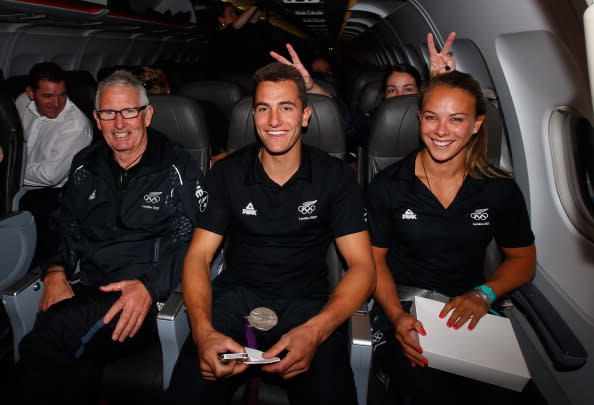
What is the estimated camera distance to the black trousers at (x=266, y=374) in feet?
4.97

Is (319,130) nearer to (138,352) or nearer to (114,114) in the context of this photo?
Result: (114,114)

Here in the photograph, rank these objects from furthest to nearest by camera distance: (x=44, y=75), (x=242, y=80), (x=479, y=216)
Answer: (x=242, y=80), (x=44, y=75), (x=479, y=216)

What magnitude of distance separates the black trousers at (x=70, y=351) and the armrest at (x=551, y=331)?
1769 mm

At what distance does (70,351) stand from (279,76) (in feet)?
5.15

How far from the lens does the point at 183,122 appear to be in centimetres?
254

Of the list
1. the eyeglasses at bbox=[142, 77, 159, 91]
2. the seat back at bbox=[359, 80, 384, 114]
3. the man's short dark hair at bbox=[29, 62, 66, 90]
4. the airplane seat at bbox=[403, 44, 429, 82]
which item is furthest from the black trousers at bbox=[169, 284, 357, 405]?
the airplane seat at bbox=[403, 44, 429, 82]

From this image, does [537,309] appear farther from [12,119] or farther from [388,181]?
[12,119]

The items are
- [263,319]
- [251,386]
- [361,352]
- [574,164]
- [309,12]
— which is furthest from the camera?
[309,12]

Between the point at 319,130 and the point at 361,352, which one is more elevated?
the point at 319,130

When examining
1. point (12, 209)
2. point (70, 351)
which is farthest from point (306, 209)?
point (12, 209)

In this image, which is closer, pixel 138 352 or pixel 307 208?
pixel 138 352

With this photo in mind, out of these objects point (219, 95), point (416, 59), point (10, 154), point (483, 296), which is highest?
point (416, 59)

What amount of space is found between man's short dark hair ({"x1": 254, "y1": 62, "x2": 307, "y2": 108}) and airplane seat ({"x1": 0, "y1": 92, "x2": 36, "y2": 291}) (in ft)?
5.32

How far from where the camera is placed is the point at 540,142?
2602mm
